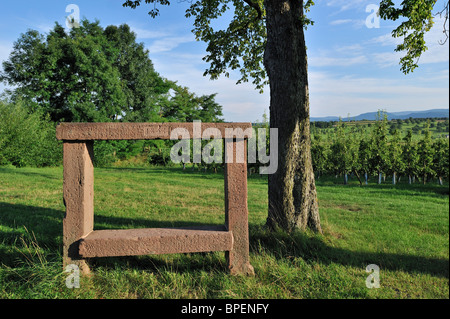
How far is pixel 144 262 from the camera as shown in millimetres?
3930

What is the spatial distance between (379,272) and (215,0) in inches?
298

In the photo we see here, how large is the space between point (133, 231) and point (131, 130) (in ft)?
4.05

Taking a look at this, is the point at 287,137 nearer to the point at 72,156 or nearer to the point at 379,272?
the point at 379,272

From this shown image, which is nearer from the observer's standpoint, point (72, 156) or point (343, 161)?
point (72, 156)

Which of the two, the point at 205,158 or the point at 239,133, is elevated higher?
the point at 239,133

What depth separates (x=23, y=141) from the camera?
1825cm

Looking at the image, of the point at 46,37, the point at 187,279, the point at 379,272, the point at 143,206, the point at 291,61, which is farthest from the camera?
the point at 46,37

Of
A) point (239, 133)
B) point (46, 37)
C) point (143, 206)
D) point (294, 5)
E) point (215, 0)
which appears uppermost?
point (46, 37)

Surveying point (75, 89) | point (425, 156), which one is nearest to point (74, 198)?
point (425, 156)

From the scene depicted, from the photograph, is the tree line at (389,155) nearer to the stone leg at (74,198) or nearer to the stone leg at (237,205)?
the stone leg at (237,205)

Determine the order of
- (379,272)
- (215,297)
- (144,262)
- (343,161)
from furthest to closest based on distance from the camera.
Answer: (343,161) < (144,262) < (379,272) < (215,297)

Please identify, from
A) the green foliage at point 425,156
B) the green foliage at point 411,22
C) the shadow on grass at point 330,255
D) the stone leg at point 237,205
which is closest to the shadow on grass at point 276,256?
the shadow on grass at point 330,255

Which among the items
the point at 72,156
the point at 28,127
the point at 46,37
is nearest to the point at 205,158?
the point at 28,127

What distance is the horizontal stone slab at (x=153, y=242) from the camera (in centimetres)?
339
